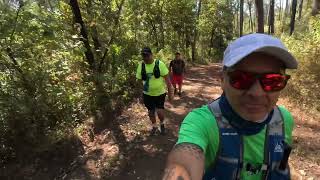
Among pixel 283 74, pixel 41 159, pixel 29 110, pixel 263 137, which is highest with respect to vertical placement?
pixel 283 74

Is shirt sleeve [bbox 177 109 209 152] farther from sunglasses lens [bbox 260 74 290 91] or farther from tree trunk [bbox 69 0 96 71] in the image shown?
tree trunk [bbox 69 0 96 71]

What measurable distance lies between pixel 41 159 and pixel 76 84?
303 centimetres

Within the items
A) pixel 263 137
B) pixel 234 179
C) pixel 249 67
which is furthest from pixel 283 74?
pixel 234 179

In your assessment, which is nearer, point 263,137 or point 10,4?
point 263,137

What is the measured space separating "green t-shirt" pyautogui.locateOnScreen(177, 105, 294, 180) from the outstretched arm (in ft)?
0.11

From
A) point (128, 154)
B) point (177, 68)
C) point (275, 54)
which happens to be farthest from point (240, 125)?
point (177, 68)

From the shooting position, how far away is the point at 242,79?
5.73ft

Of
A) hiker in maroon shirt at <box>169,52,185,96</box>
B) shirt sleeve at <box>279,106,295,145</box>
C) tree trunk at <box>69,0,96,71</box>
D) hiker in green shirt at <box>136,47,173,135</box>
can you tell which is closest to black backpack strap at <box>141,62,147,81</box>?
hiker in green shirt at <box>136,47,173,135</box>

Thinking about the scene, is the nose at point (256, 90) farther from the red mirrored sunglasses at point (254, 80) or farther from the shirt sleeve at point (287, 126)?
the shirt sleeve at point (287, 126)

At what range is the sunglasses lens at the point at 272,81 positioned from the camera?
1.76 meters

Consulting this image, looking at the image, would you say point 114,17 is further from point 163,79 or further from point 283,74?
point 283,74

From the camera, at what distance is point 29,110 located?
8000 millimetres

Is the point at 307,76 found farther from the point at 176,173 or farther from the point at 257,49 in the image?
the point at 176,173

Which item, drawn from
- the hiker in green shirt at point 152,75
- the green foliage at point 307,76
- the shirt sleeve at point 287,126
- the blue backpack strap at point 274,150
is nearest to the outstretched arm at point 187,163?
the blue backpack strap at point 274,150
